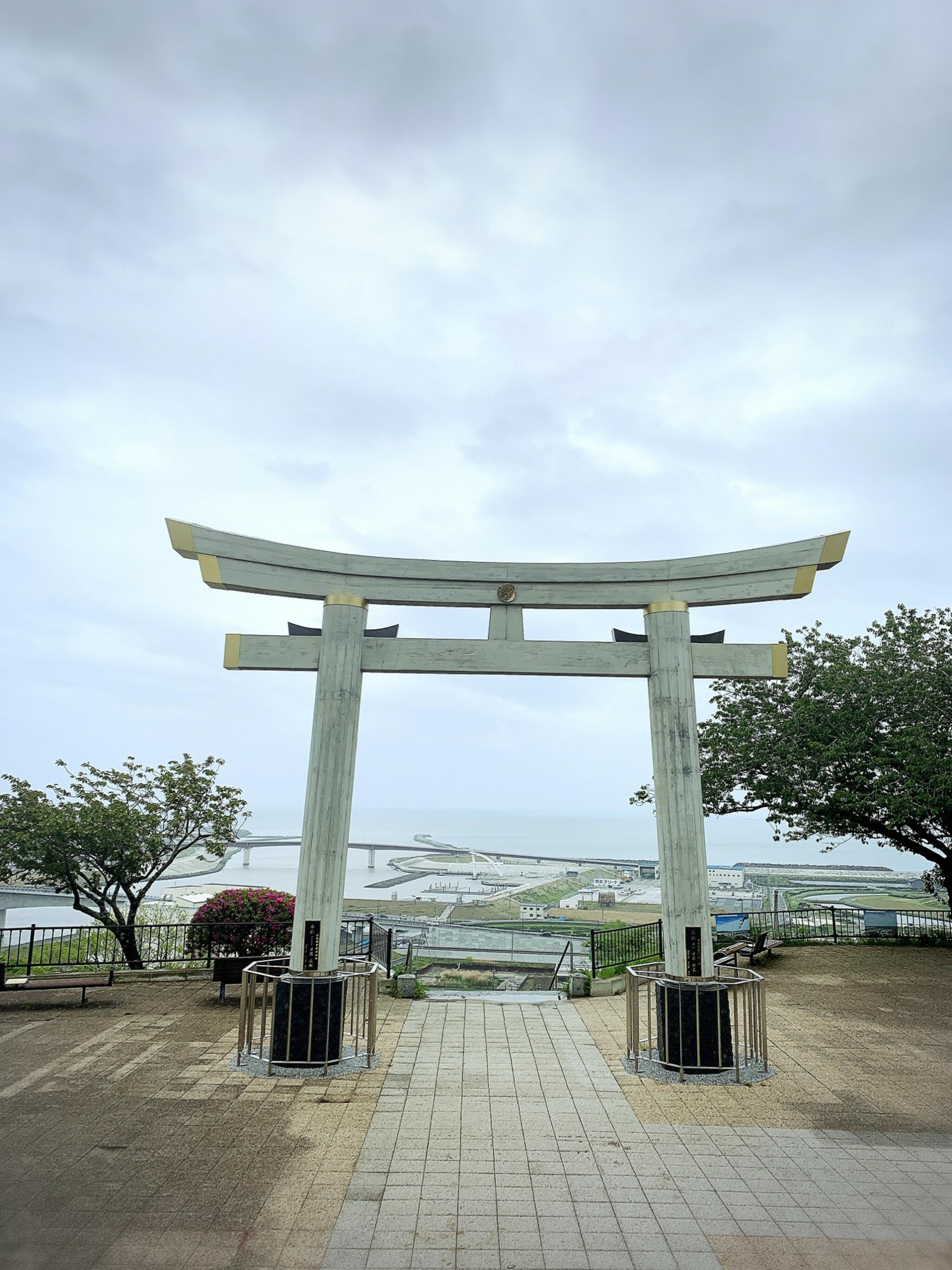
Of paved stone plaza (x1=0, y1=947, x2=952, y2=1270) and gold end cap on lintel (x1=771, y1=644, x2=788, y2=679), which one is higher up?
gold end cap on lintel (x1=771, y1=644, x2=788, y2=679)

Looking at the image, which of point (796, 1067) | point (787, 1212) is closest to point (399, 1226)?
point (787, 1212)

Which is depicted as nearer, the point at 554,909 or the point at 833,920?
the point at 833,920

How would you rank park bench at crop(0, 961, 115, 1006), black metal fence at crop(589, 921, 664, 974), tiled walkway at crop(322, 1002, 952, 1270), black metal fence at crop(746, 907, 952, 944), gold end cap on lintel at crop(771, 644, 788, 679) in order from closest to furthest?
tiled walkway at crop(322, 1002, 952, 1270), gold end cap on lintel at crop(771, 644, 788, 679), park bench at crop(0, 961, 115, 1006), black metal fence at crop(589, 921, 664, 974), black metal fence at crop(746, 907, 952, 944)

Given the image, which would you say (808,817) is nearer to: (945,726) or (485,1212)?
(945,726)

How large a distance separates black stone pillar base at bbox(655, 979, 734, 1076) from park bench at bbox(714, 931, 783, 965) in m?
3.73

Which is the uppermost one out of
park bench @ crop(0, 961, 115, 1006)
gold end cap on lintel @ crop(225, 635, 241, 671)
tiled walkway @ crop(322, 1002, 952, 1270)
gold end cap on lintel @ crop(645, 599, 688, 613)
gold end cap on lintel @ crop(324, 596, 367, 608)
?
gold end cap on lintel @ crop(645, 599, 688, 613)

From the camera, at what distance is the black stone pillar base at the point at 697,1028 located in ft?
26.0

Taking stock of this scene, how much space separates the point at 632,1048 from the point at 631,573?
4.91 metres

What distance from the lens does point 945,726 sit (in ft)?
50.5

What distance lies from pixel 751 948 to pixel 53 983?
10219mm

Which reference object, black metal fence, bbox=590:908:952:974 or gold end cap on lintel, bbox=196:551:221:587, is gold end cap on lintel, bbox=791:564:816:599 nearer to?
gold end cap on lintel, bbox=196:551:221:587

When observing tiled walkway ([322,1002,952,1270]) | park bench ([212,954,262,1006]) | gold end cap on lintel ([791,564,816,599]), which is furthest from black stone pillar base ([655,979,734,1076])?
park bench ([212,954,262,1006])

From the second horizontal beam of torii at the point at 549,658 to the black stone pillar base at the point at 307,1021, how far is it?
126 inches

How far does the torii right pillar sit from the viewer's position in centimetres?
801
